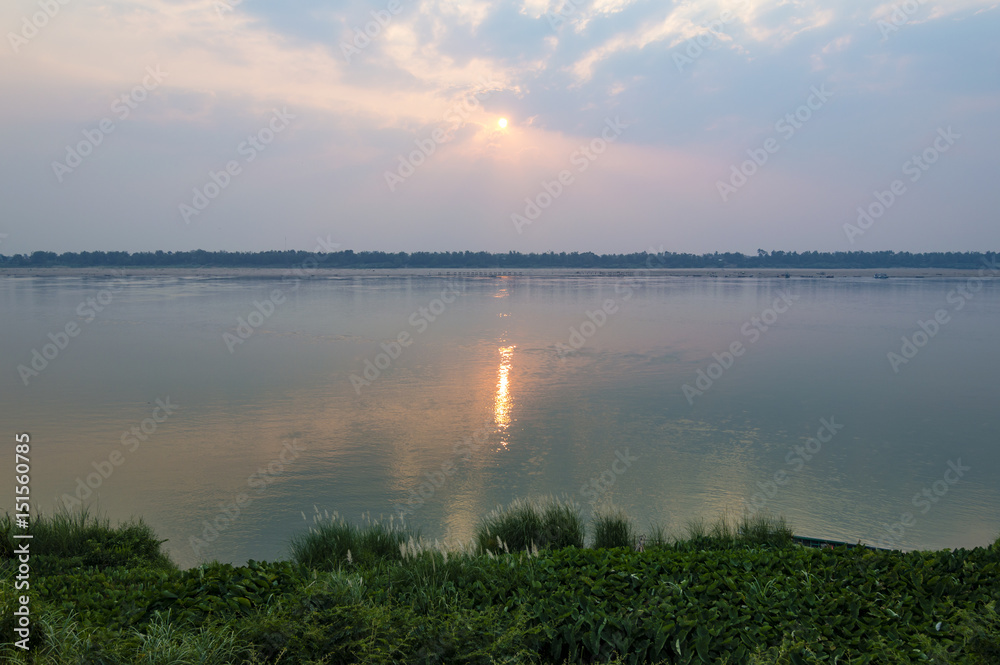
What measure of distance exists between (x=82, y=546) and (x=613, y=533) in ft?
17.5

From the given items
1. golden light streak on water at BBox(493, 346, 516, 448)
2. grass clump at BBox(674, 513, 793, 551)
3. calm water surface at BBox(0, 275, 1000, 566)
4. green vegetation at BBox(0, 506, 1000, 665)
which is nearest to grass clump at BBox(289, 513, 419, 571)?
green vegetation at BBox(0, 506, 1000, 665)

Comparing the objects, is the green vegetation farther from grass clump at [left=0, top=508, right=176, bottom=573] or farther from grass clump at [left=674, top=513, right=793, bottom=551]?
grass clump at [left=674, top=513, right=793, bottom=551]

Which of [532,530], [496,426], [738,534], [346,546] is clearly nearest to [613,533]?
[532,530]

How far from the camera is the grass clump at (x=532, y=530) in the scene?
7.23m

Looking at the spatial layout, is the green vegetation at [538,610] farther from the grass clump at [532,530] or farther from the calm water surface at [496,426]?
the calm water surface at [496,426]

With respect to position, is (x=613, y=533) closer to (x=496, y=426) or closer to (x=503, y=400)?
(x=496, y=426)

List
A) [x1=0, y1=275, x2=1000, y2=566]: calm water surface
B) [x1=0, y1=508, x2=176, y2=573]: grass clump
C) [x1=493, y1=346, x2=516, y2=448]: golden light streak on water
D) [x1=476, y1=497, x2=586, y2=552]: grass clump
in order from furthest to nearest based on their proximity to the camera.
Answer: [x1=493, y1=346, x2=516, y2=448]: golden light streak on water → [x1=0, y1=275, x2=1000, y2=566]: calm water surface → [x1=476, y1=497, x2=586, y2=552]: grass clump → [x1=0, y1=508, x2=176, y2=573]: grass clump

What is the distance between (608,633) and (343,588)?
1.77m

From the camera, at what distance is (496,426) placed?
41.6 feet

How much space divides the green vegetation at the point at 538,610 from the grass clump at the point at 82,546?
14 cm

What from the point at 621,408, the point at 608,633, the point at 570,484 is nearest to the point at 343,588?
the point at 608,633

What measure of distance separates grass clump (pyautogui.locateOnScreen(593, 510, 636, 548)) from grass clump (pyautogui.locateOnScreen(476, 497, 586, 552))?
0.61 ft

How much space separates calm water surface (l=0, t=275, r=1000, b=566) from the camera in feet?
29.2

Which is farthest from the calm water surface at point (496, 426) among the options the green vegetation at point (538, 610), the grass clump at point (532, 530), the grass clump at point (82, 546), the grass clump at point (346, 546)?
the green vegetation at point (538, 610)
